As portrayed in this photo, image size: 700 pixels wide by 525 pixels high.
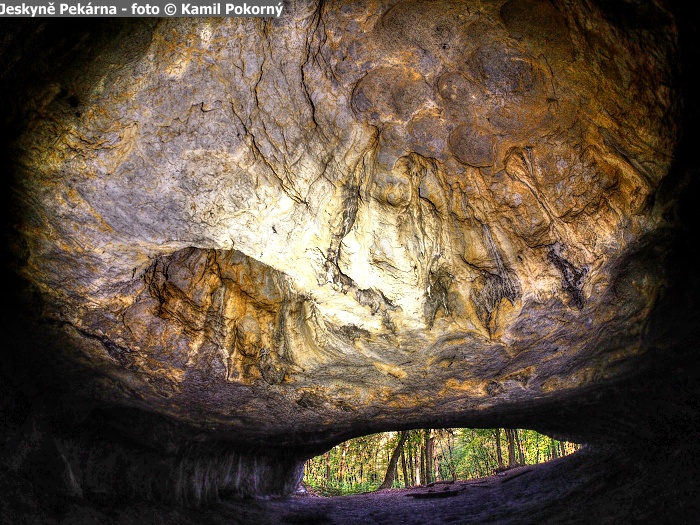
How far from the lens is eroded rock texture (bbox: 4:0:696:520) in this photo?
3301 millimetres

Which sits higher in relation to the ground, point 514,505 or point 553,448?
point 553,448

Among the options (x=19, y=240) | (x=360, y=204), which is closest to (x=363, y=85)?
(x=360, y=204)

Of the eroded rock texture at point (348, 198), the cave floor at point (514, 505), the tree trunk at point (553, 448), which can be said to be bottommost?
the cave floor at point (514, 505)

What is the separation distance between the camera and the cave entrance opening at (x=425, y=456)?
1716 centimetres

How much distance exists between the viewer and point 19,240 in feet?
13.0

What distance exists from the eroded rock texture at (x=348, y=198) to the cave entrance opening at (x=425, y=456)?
1143 cm

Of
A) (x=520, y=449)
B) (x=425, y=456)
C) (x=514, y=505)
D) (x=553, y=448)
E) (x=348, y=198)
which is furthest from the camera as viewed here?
(x=520, y=449)

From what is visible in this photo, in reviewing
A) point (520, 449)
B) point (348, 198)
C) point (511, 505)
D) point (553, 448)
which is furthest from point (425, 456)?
point (348, 198)

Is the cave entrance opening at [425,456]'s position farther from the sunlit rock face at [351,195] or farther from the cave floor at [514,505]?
the sunlit rock face at [351,195]

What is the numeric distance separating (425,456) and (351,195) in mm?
16272

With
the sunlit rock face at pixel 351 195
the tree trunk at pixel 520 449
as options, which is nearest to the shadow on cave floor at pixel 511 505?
the sunlit rock face at pixel 351 195

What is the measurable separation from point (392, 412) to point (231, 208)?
13.2 feet

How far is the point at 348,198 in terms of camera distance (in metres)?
4.02

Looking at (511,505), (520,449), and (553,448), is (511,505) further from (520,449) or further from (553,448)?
(520,449)
